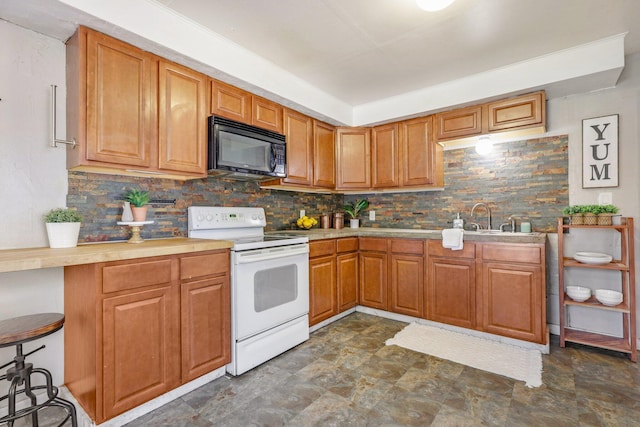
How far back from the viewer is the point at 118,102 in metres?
1.95

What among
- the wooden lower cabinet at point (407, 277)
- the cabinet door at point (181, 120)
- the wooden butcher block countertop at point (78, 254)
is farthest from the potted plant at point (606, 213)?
the cabinet door at point (181, 120)

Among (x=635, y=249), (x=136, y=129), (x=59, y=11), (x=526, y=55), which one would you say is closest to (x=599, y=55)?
(x=526, y=55)

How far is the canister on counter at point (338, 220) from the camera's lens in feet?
13.4

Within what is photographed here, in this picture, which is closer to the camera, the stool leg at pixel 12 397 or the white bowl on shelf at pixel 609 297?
the stool leg at pixel 12 397

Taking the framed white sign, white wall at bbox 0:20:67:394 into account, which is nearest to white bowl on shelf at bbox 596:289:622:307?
the framed white sign

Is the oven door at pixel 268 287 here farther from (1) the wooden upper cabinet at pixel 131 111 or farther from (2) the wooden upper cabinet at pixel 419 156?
(2) the wooden upper cabinet at pixel 419 156

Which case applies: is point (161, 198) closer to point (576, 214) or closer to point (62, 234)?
point (62, 234)

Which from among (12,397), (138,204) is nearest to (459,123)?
Answer: (138,204)

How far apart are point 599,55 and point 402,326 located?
280 cm

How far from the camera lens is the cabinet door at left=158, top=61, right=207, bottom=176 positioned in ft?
→ 7.13

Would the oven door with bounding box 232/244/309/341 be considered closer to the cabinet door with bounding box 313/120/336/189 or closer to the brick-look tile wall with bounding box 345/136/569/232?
the cabinet door with bounding box 313/120/336/189

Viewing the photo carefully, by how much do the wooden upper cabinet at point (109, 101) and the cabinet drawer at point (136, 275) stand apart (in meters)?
0.68

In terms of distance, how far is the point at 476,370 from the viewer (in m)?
2.27

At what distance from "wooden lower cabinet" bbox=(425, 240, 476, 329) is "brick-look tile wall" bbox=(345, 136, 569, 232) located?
647 mm
